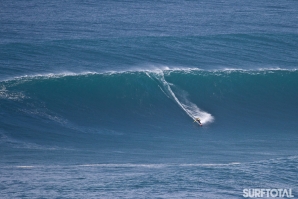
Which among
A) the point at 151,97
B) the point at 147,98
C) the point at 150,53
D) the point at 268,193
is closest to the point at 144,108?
the point at 147,98

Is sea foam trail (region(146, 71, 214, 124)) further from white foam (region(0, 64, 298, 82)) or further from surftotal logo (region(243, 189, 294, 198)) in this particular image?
surftotal logo (region(243, 189, 294, 198))

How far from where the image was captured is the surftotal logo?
24.4 meters

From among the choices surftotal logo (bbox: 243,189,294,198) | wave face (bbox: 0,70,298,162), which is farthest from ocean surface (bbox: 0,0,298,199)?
Answer: surftotal logo (bbox: 243,189,294,198)

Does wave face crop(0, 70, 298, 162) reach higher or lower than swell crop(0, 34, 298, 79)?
lower

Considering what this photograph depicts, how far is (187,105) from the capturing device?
36250mm

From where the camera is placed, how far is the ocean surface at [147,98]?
2645cm

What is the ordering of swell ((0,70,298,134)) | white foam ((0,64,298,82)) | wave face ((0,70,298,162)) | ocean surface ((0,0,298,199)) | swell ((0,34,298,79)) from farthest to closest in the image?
swell ((0,34,298,79)), white foam ((0,64,298,82)), swell ((0,70,298,134)), wave face ((0,70,298,162)), ocean surface ((0,0,298,199))

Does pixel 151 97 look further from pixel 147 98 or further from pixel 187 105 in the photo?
pixel 187 105

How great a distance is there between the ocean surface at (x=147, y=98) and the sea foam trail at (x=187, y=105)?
0.34 feet

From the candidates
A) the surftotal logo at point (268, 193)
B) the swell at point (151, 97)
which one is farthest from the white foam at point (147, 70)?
the surftotal logo at point (268, 193)

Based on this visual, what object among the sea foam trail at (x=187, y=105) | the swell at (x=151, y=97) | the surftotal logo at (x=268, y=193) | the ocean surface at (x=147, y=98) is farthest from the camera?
the sea foam trail at (x=187, y=105)

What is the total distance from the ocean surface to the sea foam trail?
103 millimetres

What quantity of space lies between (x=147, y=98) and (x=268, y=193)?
552 inches

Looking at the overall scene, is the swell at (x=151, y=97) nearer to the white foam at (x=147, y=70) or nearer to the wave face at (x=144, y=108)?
the wave face at (x=144, y=108)
